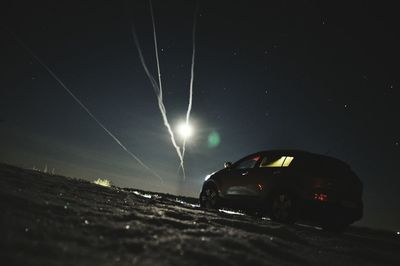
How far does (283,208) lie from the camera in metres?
7.89

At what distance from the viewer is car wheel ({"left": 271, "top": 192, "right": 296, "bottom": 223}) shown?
7.63 meters

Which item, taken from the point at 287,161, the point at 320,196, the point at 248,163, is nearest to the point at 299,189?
the point at 320,196

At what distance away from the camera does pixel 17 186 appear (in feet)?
14.4

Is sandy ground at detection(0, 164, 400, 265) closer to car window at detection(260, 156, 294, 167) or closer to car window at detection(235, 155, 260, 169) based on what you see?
car window at detection(260, 156, 294, 167)

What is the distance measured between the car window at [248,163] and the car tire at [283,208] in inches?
53.1

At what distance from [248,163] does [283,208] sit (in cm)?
195

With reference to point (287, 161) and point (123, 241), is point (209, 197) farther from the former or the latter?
point (123, 241)

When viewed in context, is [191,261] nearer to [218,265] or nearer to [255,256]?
[218,265]

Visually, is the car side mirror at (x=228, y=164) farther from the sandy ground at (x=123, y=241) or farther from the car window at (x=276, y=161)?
the sandy ground at (x=123, y=241)

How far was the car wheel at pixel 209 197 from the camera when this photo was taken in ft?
32.8

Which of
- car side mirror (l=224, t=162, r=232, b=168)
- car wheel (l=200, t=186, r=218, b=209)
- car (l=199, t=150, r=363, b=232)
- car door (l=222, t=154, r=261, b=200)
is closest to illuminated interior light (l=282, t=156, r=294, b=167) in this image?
car (l=199, t=150, r=363, b=232)

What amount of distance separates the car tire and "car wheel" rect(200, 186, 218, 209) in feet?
6.94

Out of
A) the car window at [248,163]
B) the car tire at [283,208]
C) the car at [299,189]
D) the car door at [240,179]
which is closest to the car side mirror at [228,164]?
the car door at [240,179]

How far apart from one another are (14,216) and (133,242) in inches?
34.8
